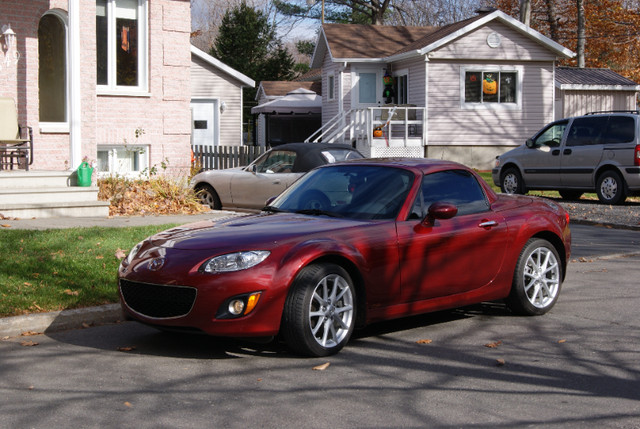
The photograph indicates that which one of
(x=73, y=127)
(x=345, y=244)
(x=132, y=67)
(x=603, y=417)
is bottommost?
(x=603, y=417)

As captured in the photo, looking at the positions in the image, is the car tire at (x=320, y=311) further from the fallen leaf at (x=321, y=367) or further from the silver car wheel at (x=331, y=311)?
the fallen leaf at (x=321, y=367)

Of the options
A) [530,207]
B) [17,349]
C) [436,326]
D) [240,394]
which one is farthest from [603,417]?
[17,349]

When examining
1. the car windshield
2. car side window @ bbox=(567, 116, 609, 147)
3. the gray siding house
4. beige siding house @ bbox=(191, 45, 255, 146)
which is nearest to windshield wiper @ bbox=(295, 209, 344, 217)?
the car windshield

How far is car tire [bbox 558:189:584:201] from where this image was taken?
2073 centimetres

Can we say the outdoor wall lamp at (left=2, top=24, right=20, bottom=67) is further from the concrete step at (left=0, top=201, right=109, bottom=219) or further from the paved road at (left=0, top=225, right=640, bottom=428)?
the paved road at (left=0, top=225, right=640, bottom=428)

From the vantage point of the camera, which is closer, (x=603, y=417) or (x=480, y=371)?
(x=603, y=417)

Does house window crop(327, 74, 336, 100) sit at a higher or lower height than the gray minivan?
higher

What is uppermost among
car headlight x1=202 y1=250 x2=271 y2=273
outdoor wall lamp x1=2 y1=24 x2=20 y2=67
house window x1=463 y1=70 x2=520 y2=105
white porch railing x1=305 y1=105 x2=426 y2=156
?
house window x1=463 y1=70 x2=520 y2=105

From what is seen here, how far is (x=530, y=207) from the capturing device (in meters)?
7.93

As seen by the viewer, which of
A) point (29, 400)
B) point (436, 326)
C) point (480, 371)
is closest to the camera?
point (29, 400)

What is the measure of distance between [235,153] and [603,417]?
19003 millimetres

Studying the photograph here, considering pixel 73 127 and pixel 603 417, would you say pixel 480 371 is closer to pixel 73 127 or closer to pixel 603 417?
pixel 603 417

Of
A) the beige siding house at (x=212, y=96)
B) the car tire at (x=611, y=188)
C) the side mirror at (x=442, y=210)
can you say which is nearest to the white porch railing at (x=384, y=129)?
the beige siding house at (x=212, y=96)

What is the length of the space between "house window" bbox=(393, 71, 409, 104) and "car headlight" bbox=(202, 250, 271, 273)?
28.6 m
